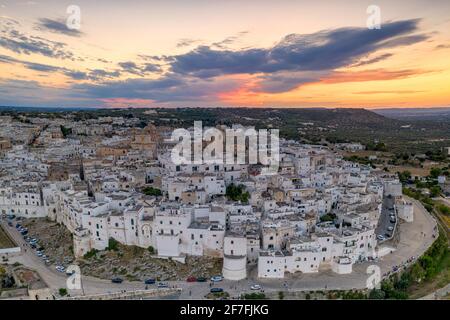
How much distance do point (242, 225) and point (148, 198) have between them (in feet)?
10.5

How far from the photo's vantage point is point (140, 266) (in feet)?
34.6

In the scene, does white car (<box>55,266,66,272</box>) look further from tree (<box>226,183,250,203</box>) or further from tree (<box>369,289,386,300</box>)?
tree (<box>369,289,386,300</box>)

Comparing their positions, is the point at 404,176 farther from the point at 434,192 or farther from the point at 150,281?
the point at 150,281

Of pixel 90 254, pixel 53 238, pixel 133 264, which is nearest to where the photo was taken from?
pixel 133 264

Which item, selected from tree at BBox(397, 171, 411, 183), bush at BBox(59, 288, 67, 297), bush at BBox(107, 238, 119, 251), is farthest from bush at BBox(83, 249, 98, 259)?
tree at BBox(397, 171, 411, 183)

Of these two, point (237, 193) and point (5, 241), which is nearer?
point (5, 241)

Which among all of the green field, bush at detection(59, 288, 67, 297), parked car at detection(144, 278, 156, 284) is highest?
the green field

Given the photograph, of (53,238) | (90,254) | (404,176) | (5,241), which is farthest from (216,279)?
(404,176)

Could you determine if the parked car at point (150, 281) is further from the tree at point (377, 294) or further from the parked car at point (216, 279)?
the tree at point (377, 294)

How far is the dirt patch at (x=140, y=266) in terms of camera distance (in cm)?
1016

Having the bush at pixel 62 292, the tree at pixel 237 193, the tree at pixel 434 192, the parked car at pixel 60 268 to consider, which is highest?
the tree at pixel 237 193

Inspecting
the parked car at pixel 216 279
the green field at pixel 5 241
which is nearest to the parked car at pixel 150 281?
the parked car at pixel 216 279

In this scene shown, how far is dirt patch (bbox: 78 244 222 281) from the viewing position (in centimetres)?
1016
